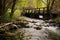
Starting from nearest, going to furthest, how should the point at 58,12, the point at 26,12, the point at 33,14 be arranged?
the point at 58,12
the point at 33,14
the point at 26,12

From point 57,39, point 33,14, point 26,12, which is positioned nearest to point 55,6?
point 33,14

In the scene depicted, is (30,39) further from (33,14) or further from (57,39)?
(33,14)

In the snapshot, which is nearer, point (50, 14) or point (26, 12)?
point (50, 14)

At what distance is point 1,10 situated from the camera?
1773 cm

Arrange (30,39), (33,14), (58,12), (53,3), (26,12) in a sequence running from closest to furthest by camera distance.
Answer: (30,39) < (58,12) < (53,3) < (33,14) < (26,12)

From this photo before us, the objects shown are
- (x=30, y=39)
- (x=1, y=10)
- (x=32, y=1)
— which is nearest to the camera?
(x=30, y=39)

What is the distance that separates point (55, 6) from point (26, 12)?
22.3 feet

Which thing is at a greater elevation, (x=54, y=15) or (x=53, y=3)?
(x=53, y=3)

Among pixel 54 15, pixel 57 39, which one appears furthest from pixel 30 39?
pixel 54 15

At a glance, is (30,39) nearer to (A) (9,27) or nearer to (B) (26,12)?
(A) (9,27)

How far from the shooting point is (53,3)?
2616cm

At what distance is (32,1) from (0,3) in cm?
2550

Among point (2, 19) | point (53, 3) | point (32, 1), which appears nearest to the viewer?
point (2, 19)

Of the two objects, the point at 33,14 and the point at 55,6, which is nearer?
the point at 55,6
